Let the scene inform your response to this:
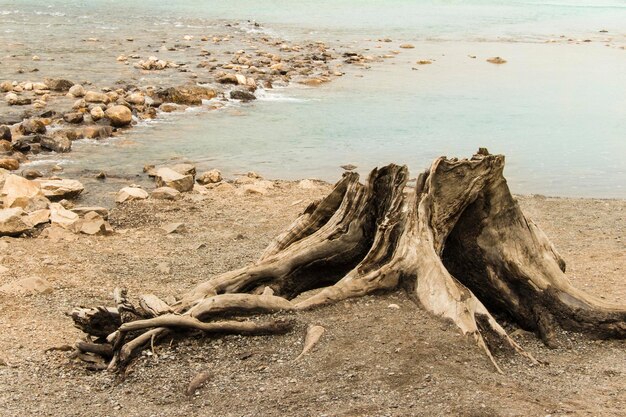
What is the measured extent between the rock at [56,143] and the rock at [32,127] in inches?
38.5

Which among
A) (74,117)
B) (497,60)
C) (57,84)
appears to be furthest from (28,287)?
(497,60)

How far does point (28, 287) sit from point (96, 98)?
14503 millimetres

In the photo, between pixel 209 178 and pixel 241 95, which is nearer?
pixel 209 178

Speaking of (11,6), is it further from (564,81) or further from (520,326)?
(520,326)

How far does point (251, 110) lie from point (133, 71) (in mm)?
7440

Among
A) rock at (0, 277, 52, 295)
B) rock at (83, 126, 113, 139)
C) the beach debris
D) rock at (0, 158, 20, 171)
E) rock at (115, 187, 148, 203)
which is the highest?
the beach debris

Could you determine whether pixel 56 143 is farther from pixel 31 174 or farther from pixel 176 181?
pixel 176 181

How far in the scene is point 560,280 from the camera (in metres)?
8.23

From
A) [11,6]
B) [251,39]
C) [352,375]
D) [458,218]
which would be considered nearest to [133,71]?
[251,39]

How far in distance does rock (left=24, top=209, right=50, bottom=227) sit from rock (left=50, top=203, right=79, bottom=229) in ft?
0.24

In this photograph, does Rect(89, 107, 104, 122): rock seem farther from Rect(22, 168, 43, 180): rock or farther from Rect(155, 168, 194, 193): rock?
Rect(155, 168, 194, 193): rock

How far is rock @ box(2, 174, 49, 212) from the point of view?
1304 cm

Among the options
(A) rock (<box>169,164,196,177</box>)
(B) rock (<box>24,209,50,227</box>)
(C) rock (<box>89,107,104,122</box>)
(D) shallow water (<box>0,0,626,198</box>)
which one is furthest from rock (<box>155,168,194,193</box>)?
(C) rock (<box>89,107,104,122</box>)

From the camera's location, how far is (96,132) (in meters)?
19.8
